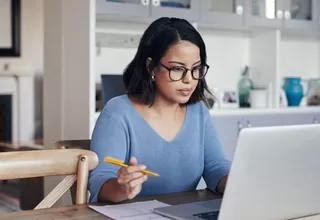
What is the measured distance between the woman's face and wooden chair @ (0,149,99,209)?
319 millimetres

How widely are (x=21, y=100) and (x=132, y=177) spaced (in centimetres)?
270

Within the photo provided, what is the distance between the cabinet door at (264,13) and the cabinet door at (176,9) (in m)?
0.45

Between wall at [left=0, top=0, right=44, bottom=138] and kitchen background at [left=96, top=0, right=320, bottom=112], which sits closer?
kitchen background at [left=96, top=0, right=320, bottom=112]

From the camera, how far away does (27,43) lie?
3752 mm

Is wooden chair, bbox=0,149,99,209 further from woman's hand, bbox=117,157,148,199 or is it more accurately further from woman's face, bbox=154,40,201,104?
woman's face, bbox=154,40,201,104

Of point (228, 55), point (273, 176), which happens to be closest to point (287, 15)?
point (228, 55)

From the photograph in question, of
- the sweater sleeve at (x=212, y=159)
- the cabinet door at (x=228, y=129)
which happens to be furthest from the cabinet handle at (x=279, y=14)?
the sweater sleeve at (x=212, y=159)

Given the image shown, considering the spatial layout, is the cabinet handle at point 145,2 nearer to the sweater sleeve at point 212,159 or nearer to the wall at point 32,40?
the wall at point 32,40

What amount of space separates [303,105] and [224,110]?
38.3 inches

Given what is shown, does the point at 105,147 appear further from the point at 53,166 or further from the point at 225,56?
the point at 225,56

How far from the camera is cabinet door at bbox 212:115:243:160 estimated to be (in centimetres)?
355

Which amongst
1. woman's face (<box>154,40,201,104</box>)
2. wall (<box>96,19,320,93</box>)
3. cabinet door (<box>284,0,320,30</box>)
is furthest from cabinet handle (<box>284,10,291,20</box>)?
woman's face (<box>154,40,201,104</box>)

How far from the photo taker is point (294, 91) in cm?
407

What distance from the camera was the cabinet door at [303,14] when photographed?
396 cm
